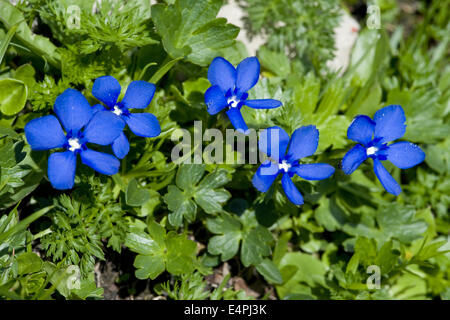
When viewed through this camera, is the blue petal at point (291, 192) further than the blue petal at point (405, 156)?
No

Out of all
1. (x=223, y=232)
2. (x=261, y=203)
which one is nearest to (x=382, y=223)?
(x=261, y=203)

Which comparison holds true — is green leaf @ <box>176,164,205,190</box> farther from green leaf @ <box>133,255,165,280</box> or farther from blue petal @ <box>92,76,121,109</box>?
blue petal @ <box>92,76,121,109</box>

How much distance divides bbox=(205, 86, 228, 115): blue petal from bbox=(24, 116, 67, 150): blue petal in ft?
2.03

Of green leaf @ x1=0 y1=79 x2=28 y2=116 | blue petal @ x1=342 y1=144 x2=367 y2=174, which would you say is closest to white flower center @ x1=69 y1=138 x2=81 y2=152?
green leaf @ x1=0 y1=79 x2=28 y2=116

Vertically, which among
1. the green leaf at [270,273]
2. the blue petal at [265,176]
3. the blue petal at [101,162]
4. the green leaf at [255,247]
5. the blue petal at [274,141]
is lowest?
the green leaf at [270,273]

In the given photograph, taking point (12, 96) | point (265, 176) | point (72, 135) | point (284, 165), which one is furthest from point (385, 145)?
point (12, 96)

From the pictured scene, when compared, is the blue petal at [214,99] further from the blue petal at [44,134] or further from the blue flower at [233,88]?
the blue petal at [44,134]

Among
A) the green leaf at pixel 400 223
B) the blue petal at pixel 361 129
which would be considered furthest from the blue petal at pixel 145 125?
the green leaf at pixel 400 223

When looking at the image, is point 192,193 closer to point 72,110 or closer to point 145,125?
point 145,125

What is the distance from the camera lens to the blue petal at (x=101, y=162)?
205cm

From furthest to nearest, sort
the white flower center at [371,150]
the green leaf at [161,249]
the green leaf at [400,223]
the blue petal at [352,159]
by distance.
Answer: the green leaf at [400,223] → the green leaf at [161,249] → the white flower center at [371,150] → the blue petal at [352,159]

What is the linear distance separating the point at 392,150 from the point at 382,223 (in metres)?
0.94

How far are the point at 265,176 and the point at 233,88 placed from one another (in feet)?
1.51

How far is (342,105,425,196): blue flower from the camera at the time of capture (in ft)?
7.41
